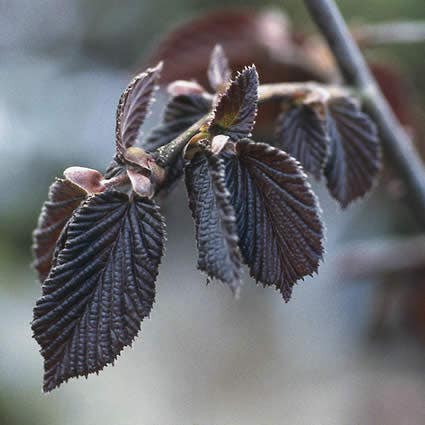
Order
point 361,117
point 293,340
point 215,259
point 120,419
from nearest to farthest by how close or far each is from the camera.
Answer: point 215,259 < point 361,117 < point 120,419 < point 293,340

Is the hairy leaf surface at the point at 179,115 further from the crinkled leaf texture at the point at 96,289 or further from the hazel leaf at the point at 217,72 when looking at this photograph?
the crinkled leaf texture at the point at 96,289

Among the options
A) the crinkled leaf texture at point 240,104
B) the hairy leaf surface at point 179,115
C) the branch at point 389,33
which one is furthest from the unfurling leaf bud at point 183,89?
the branch at point 389,33

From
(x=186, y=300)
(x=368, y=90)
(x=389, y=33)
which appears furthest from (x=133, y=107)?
(x=186, y=300)

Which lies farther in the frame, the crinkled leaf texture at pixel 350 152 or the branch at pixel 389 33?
the branch at pixel 389 33

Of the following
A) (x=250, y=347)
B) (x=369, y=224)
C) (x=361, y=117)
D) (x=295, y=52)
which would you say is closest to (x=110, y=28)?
(x=250, y=347)

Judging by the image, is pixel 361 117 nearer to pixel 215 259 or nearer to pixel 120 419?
pixel 215 259

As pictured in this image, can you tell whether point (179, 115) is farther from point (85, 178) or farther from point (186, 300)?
point (186, 300)

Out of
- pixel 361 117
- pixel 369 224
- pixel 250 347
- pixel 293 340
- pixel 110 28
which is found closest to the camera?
pixel 361 117
